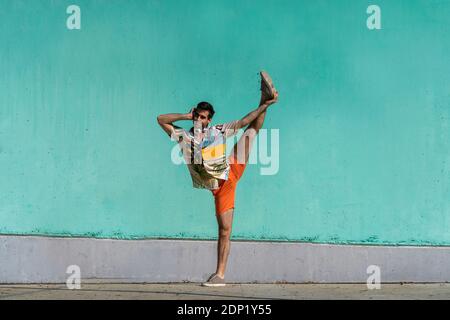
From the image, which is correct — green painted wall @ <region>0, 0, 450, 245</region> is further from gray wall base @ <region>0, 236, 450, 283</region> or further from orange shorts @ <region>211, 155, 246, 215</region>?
orange shorts @ <region>211, 155, 246, 215</region>

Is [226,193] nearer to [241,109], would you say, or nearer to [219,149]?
[219,149]

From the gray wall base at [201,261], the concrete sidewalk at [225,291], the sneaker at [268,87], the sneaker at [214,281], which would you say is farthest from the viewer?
the gray wall base at [201,261]

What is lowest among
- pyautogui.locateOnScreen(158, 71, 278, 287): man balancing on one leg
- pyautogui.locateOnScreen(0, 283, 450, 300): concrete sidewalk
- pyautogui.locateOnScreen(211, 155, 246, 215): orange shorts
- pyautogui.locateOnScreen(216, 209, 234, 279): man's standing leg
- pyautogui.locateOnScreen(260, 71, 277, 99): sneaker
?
pyautogui.locateOnScreen(0, 283, 450, 300): concrete sidewalk

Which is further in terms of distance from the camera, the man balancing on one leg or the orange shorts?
the orange shorts

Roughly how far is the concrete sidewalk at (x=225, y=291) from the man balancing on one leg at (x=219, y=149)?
327 millimetres

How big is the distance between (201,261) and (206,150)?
1.42 m

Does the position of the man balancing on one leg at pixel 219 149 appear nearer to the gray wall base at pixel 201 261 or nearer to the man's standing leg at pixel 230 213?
the man's standing leg at pixel 230 213

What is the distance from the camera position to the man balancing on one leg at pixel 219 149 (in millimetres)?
6590

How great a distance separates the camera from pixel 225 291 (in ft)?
22.8

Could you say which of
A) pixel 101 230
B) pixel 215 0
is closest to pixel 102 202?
pixel 101 230

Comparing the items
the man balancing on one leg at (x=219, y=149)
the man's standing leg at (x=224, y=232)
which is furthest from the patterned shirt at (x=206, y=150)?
the man's standing leg at (x=224, y=232)

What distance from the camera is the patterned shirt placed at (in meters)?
6.59

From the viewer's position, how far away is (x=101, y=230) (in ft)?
24.8

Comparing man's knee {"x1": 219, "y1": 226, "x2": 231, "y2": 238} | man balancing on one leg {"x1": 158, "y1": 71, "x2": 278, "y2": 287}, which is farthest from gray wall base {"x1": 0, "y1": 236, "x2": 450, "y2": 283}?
man's knee {"x1": 219, "y1": 226, "x2": 231, "y2": 238}
